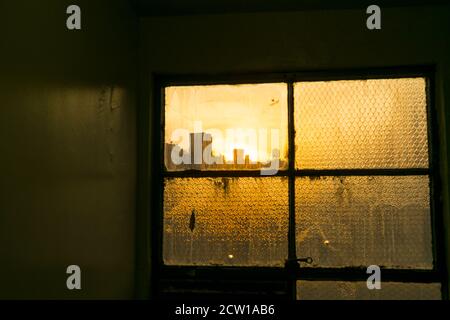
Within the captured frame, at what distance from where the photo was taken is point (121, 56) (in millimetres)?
2656

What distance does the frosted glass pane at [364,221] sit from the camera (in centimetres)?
277

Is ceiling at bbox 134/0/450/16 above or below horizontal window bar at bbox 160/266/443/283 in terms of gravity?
above

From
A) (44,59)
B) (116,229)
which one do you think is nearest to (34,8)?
(44,59)

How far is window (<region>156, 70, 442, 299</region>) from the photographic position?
9.11 feet

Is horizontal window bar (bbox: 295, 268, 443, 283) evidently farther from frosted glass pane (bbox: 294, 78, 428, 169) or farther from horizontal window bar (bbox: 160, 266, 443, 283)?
frosted glass pane (bbox: 294, 78, 428, 169)

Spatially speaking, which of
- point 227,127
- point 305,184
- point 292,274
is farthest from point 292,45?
point 292,274

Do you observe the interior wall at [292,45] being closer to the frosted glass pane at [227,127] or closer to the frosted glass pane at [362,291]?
the frosted glass pane at [227,127]

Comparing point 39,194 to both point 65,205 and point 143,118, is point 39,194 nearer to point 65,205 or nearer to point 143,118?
point 65,205

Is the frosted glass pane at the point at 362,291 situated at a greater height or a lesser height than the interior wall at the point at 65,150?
lesser

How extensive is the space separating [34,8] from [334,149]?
5.95ft

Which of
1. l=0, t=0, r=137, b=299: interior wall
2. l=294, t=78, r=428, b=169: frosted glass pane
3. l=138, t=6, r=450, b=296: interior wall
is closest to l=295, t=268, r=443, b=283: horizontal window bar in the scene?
l=138, t=6, r=450, b=296: interior wall

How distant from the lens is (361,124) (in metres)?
2.85

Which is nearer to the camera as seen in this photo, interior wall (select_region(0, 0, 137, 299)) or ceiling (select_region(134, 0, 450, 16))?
interior wall (select_region(0, 0, 137, 299))

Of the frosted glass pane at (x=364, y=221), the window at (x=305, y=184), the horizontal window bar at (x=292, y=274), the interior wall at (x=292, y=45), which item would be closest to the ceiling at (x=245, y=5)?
the interior wall at (x=292, y=45)
